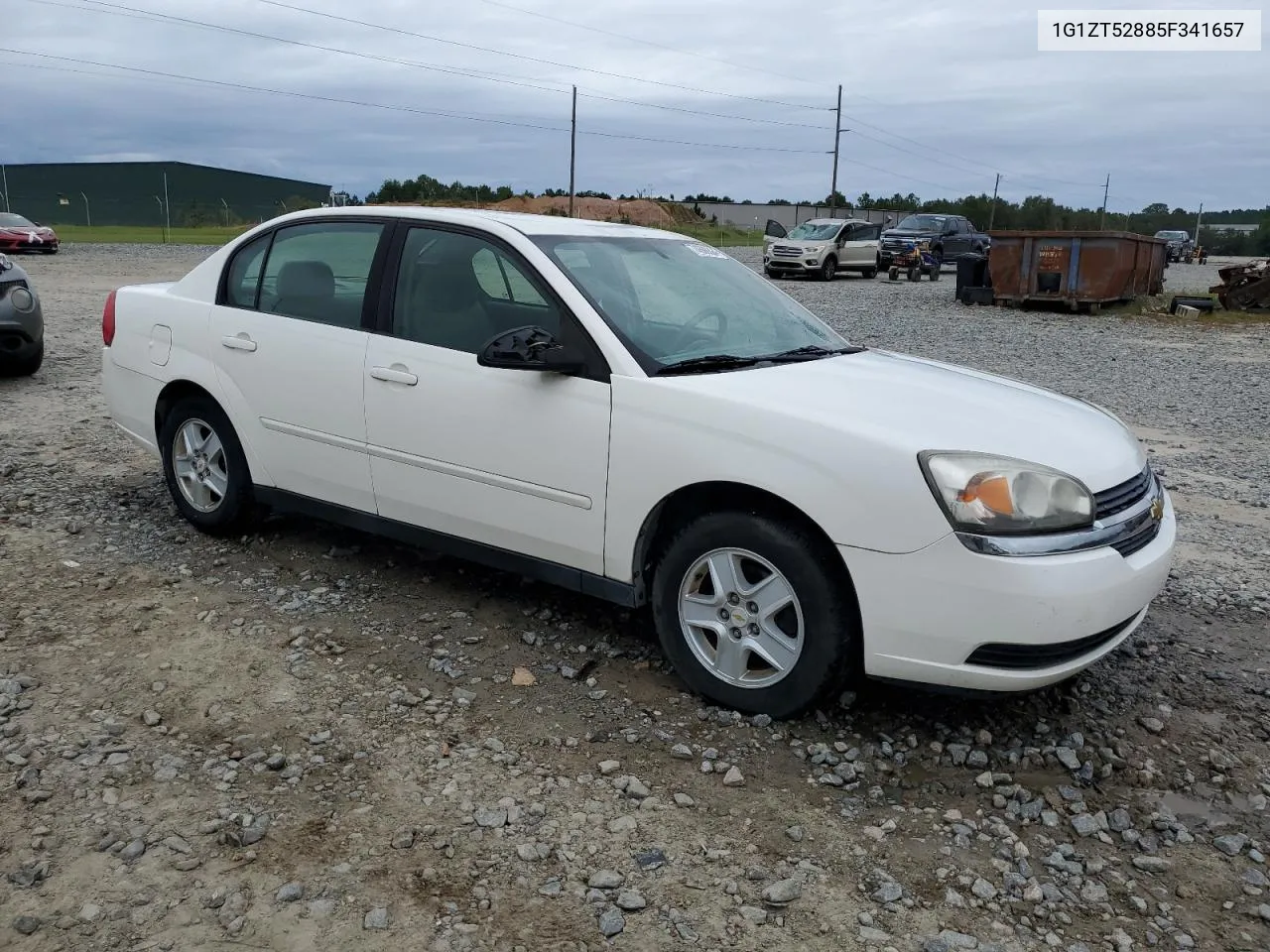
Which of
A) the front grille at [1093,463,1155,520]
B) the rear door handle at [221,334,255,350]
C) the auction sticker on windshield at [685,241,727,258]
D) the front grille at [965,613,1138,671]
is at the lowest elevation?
the front grille at [965,613,1138,671]

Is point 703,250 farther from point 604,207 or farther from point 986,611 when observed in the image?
point 604,207

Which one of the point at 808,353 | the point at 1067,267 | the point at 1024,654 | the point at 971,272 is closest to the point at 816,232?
the point at 971,272

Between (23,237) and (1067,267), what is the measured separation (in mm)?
27780

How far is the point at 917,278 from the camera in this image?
31.1m

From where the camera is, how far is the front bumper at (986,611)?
10.3 feet

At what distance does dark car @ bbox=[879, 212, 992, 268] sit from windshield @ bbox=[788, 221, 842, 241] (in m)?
2.17

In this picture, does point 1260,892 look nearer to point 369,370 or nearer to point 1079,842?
point 1079,842

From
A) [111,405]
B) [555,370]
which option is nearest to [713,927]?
[555,370]

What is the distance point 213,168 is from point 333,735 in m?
75.3

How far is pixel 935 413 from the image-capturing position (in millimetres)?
3574

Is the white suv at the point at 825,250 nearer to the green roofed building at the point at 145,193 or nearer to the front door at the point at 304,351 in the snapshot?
the front door at the point at 304,351

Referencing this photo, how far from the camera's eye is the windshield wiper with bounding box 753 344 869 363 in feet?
13.6

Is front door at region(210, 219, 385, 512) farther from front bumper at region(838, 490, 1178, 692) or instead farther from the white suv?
the white suv

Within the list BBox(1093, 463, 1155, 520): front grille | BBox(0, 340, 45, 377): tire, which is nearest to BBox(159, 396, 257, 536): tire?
BBox(1093, 463, 1155, 520): front grille
